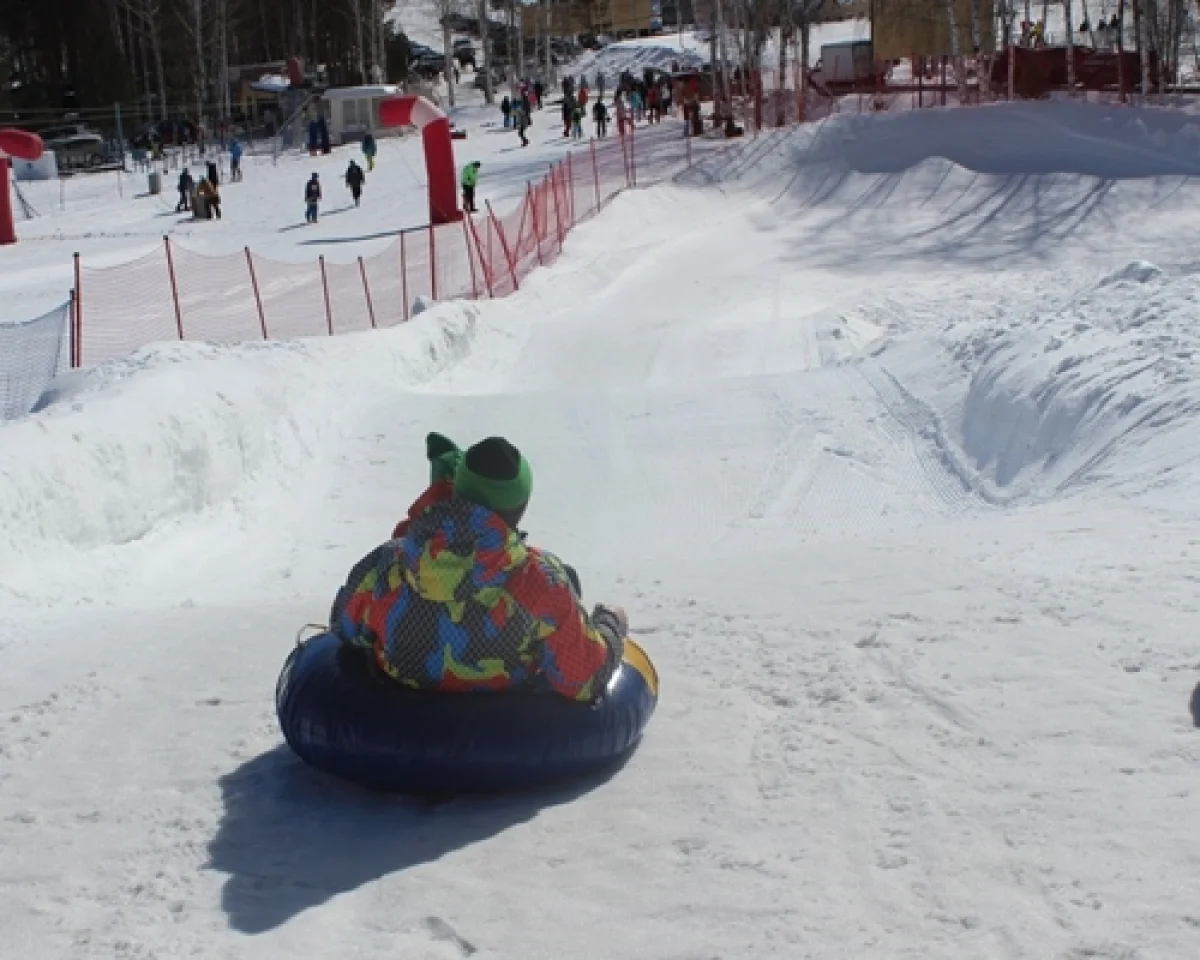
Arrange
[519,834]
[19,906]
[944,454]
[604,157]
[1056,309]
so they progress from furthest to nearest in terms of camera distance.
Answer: [604,157] < [1056,309] < [944,454] < [519,834] < [19,906]

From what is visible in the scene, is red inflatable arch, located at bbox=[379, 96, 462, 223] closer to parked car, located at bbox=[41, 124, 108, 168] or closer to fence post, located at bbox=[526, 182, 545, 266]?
fence post, located at bbox=[526, 182, 545, 266]

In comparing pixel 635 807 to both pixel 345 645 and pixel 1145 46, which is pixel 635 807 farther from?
pixel 1145 46

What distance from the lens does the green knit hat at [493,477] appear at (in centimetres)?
482

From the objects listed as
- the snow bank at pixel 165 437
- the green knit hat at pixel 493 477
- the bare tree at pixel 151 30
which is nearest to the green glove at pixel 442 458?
the green knit hat at pixel 493 477

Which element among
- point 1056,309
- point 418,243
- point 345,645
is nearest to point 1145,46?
point 418,243

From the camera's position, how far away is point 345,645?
5.41 m

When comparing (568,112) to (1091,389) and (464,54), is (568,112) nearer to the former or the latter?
(464,54)

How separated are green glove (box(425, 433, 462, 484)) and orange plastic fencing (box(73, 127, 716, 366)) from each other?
10.5m

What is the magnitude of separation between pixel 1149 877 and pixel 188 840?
275 centimetres

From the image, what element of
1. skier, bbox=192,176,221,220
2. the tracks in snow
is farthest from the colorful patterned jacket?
skier, bbox=192,176,221,220

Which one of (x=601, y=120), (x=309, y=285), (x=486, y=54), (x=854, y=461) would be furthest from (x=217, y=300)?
(x=486, y=54)

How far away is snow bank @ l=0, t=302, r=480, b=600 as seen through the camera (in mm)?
9297

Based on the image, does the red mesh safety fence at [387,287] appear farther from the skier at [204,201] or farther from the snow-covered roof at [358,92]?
A: the snow-covered roof at [358,92]

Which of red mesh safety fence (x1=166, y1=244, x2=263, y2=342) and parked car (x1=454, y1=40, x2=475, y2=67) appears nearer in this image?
red mesh safety fence (x1=166, y1=244, x2=263, y2=342)
